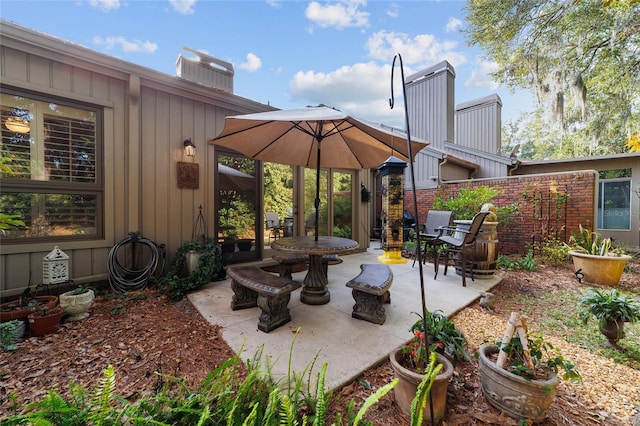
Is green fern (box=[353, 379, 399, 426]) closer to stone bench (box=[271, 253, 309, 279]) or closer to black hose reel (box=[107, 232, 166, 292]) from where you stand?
stone bench (box=[271, 253, 309, 279])

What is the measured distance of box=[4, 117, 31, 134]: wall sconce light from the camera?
2854 mm

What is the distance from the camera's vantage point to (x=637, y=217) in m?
6.88

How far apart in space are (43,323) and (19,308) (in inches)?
18.6

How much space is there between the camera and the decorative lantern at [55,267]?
2764 mm

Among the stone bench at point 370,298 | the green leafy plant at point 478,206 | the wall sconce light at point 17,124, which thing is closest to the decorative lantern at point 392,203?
the stone bench at point 370,298

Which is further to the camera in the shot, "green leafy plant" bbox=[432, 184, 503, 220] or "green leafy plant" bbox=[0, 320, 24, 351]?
"green leafy plant" bbox=[432, 184, 503, 220]

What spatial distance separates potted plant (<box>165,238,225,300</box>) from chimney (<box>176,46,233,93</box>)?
110 inches

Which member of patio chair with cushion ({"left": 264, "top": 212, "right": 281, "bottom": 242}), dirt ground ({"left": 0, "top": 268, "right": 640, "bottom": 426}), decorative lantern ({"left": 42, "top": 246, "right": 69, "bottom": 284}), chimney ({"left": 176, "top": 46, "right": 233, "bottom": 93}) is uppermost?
chimney ({"left": 176, "top": 46, "right": 233, "bottom": 93})

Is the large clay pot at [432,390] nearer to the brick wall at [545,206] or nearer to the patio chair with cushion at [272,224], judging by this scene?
the patio chair with cushion at [272,224]

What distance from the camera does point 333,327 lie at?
2.49 m

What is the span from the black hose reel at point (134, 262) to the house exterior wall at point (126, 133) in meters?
0.14

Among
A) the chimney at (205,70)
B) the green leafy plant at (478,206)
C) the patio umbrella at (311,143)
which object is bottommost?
the green leafy plant at (478,206)

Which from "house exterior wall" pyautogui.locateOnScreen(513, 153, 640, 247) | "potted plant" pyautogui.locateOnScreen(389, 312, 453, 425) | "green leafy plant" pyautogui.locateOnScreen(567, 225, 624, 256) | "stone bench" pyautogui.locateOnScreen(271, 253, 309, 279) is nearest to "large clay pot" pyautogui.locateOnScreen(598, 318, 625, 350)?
"potted plant" pyautogui.locateOnScreen(389, 312, 453, 425)

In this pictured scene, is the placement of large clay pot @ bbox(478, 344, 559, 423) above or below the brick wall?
below
